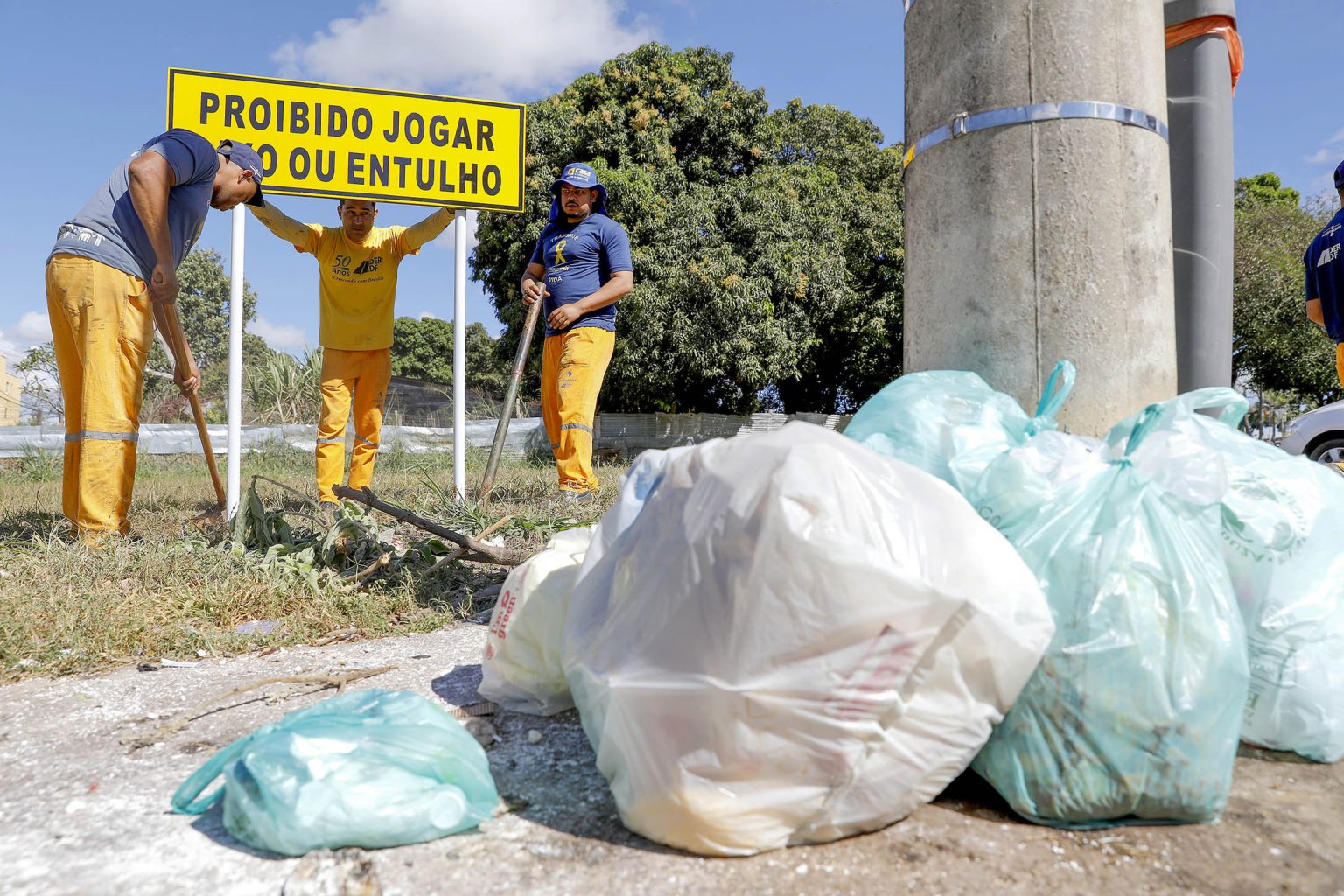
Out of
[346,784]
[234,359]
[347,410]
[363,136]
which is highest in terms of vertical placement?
[363,136]

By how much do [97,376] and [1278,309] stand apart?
61.9ft

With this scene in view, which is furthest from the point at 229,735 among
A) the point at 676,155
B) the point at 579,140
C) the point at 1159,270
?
the point at 676,155

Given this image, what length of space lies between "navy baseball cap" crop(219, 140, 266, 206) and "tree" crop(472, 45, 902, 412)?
25.8ft

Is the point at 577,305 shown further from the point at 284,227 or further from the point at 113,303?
→ the point at 113,303

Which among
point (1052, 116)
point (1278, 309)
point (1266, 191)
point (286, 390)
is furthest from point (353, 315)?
point (1266, 191)

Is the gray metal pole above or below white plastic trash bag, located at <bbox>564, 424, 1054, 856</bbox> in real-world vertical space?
above

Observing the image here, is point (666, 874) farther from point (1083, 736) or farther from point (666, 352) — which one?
point (666, 352)

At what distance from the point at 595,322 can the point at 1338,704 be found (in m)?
3.40

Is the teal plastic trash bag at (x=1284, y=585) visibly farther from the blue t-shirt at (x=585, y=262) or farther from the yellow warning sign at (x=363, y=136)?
the yellow warning sign at (x=363, y=136)

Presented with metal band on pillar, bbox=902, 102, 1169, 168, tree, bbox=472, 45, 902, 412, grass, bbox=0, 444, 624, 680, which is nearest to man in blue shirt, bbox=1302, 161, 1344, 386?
metal band on pillar, bbox=902, 102, 1169, 168

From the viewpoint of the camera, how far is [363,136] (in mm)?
4422

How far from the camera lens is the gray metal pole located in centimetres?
269

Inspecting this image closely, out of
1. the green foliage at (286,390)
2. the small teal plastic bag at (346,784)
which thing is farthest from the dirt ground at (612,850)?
the green foliage at (286,390)

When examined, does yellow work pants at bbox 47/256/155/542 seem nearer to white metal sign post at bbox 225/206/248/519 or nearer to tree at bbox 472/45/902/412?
white metal sign post at bbox 225/206/248/519
